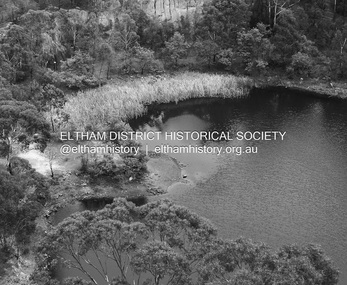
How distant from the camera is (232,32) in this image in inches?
3214

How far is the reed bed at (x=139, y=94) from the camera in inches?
2462

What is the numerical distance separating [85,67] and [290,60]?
104ft

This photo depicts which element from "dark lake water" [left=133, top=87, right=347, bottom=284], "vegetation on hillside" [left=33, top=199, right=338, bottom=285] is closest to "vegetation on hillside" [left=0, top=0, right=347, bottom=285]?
"dark lake water" [left=133, top=87, right=347, bottom=284]

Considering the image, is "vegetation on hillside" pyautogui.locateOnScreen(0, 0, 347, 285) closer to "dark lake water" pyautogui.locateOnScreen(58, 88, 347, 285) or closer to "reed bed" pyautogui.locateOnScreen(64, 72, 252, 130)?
"reed bed" pyautogui.locateOnScreen(64, 72, 252, 130)

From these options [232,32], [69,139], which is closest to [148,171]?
[69,139]

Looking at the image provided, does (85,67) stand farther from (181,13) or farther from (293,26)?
(293,26)

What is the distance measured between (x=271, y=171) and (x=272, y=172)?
0.20 meters

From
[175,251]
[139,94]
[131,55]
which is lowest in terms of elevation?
[175,251]

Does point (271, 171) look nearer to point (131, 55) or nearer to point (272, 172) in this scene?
point (272, 172)

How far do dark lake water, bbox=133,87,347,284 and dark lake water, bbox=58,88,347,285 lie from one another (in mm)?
89

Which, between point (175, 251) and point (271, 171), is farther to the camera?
point (271, 171)

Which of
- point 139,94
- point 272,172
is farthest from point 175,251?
point 139,94

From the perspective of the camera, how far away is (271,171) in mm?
55219

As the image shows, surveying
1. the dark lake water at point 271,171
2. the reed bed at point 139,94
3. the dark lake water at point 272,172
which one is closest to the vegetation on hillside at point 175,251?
the dark lake water at point 271,171
